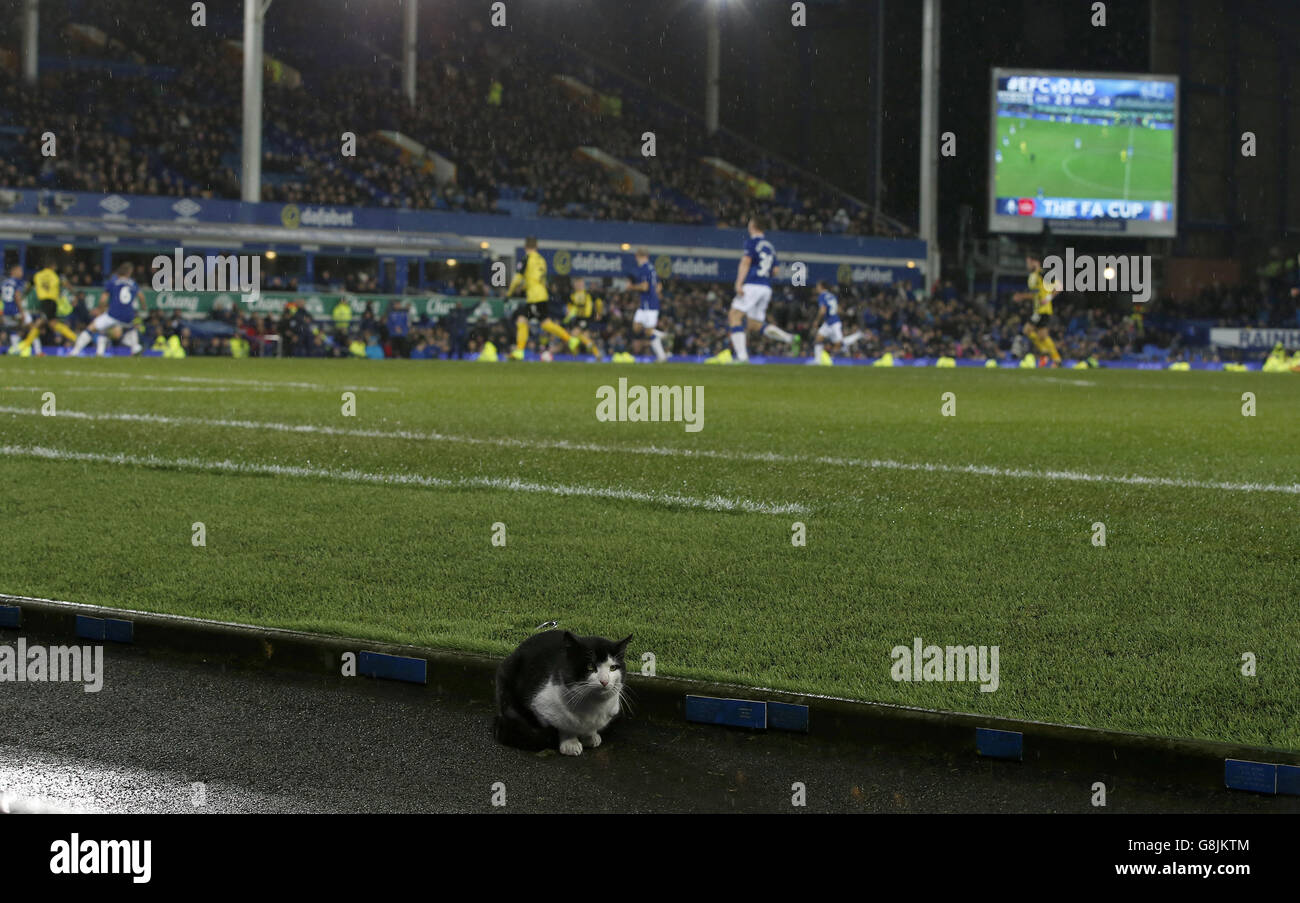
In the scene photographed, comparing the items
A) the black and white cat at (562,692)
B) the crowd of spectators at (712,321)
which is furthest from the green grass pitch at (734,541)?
the crowd of spectators at (712,321)

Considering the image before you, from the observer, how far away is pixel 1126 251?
5078cm

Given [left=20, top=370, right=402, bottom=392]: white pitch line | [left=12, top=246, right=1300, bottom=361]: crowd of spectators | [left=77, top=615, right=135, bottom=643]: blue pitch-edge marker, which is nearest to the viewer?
[left=77, top=615, right=135, bottom=643]: blue pitch-edge marker

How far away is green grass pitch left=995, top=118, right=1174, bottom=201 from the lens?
142 ft

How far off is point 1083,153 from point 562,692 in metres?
42.9

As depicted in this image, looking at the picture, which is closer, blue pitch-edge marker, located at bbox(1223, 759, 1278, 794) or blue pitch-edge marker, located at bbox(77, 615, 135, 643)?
blue pitch-edge marker, located at bbox(1223, 759, 1278, 794)

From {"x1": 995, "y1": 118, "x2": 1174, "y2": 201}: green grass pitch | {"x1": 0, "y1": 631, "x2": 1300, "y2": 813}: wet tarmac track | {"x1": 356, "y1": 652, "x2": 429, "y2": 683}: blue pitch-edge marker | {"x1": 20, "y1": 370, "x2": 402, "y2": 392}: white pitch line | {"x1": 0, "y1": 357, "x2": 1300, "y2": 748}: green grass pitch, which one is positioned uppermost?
{"x1": 995, "y1": 118, "x2": 1174, "y2": 201}: green grass pitch

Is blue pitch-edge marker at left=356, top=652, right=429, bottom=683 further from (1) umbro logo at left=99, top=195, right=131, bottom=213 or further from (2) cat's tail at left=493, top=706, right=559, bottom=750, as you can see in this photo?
(1) umbro logo at left=99, top=195, right=131, bottom=213

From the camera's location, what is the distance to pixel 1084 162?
43594 millimetres

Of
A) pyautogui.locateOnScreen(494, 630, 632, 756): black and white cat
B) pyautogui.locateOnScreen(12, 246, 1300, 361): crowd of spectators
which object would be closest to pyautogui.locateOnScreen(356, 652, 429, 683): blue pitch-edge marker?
pyautogui.locateOnScreen(494, 630, 632, 756): black and white cat

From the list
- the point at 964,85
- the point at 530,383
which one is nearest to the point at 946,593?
the point at 530,383

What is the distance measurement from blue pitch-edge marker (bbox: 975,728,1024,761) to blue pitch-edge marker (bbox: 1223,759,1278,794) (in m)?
0.52

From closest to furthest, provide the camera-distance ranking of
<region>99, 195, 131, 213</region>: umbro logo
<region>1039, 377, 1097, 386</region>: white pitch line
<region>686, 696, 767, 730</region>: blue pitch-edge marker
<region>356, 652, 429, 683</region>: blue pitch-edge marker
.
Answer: <region>686, 696, 767, 730</region>: blue pitch-edge marker
<region>356, 652, 429, 683</region>: blue pitch-edge marker
<region>1039, 377, 1097, 386</region>: white pitch line
<region>99, 195, 131, 213</region>: umbro logo

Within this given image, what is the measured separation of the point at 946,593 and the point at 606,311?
3352cm

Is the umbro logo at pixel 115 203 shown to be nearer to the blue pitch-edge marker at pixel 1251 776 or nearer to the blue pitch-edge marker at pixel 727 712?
the blue pitch-edge marker at pixel 727 712
